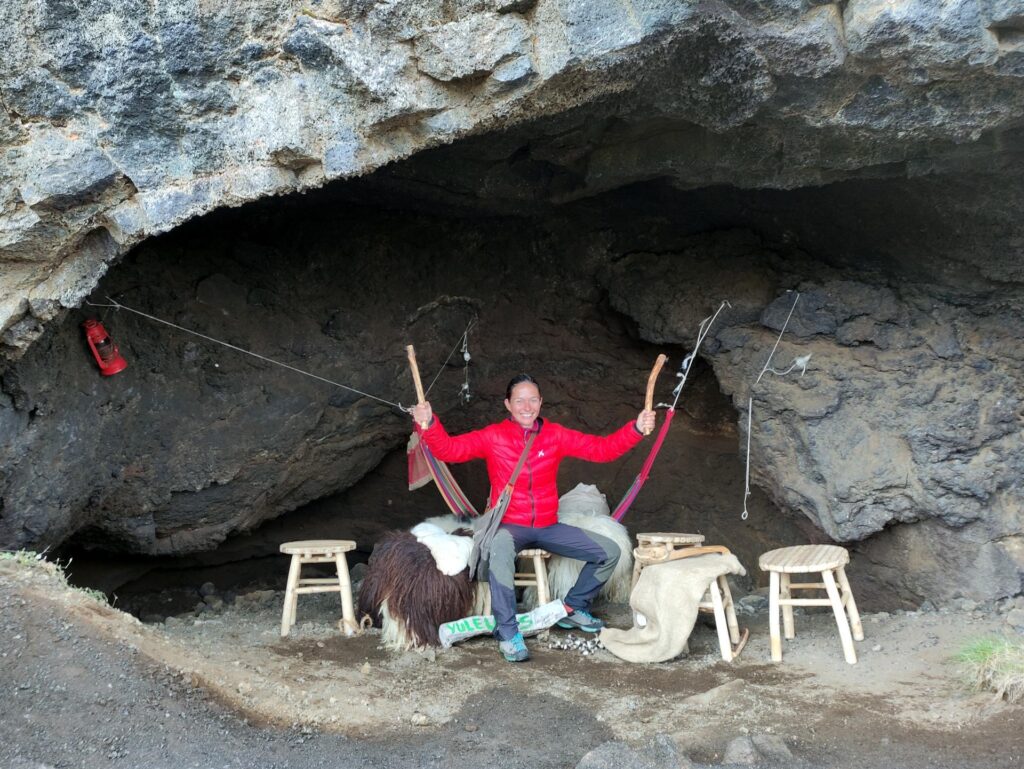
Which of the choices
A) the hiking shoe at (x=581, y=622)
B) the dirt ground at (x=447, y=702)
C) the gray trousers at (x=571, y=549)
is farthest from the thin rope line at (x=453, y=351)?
the dirt ground at (x=447, y=702)

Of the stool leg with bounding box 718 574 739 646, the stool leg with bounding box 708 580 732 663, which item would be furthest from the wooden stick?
the stool leg with bounding box 708 580 732 663

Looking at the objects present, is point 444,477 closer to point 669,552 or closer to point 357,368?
point 357,368

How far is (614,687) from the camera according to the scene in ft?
11.8

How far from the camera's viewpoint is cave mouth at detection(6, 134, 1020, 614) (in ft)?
14.4

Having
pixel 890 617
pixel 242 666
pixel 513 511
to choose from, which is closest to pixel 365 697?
pixel 242 666

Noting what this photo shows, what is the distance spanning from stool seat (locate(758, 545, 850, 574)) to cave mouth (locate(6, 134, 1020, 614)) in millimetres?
749

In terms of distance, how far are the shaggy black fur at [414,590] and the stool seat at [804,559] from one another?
148cm

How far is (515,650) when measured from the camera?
3965mm

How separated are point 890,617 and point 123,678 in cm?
345

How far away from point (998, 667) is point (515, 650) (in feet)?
6.43

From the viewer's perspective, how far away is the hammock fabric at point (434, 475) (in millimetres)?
4754

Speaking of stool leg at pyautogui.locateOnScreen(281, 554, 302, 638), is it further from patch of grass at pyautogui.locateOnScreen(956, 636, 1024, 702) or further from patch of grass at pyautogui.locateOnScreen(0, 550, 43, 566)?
patch of grass at pyautogui.locateOnScreen(956, 636, 1024, 702)

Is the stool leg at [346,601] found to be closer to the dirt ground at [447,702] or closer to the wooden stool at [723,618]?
the dirt ground at [447,702]

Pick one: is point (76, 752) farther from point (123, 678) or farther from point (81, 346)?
point (81, 346)
